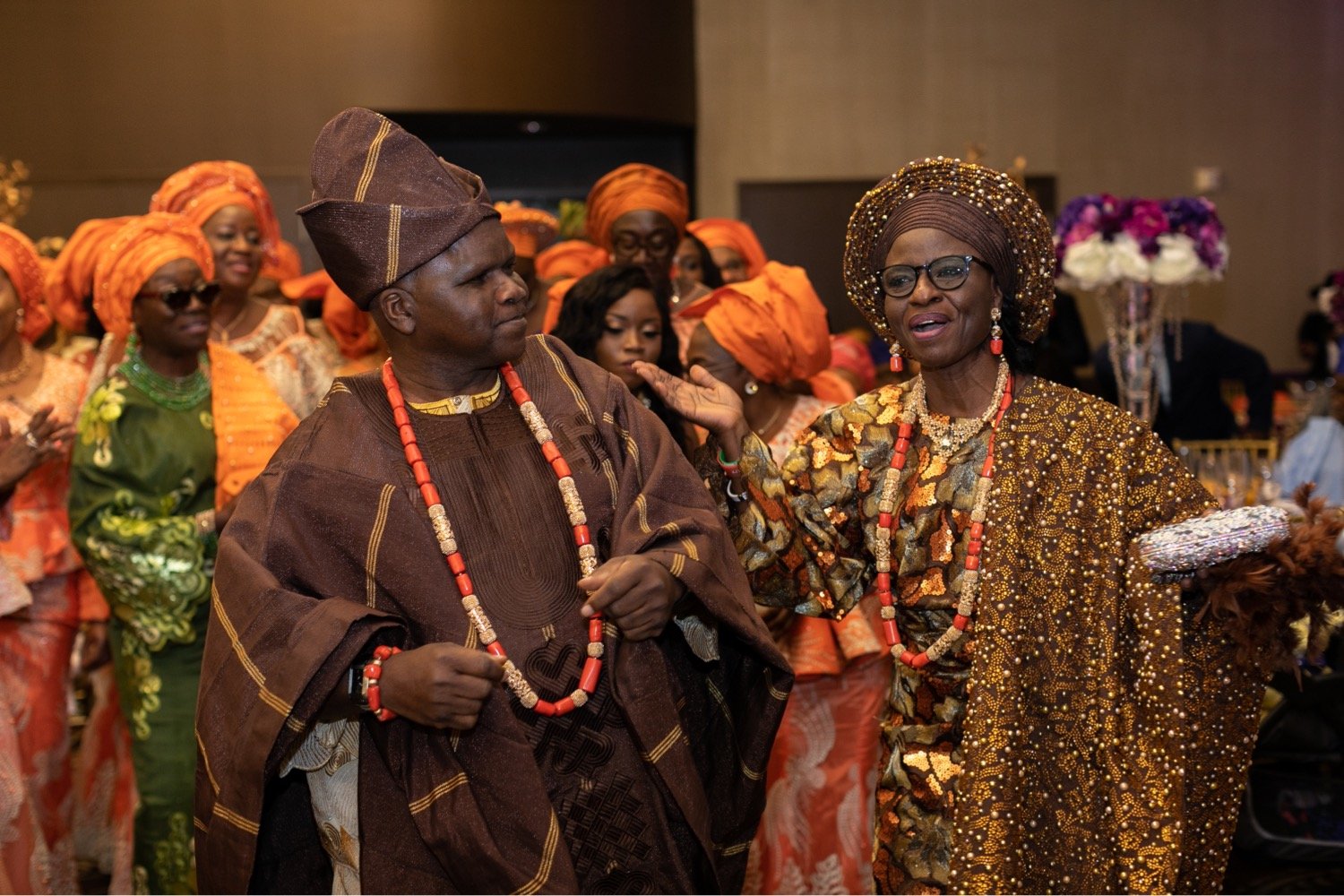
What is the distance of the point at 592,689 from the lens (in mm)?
2688

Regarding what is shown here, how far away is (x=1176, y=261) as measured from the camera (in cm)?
582

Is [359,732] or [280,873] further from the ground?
[359,732]

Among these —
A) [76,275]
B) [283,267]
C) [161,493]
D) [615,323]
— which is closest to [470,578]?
[615,323]

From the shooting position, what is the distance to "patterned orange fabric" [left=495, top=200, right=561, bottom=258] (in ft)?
20.4

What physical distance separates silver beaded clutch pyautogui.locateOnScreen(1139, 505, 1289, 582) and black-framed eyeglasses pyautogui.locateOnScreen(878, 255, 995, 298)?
Result: 0.66 meters

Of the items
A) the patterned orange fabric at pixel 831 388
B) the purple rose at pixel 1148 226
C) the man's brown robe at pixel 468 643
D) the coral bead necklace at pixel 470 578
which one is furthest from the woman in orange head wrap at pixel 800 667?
the purple rose at pixel 1148 226

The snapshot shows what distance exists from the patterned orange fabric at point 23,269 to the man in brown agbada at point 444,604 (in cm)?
277

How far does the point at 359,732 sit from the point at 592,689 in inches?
18.7

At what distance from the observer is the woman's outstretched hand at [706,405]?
10.5 feet

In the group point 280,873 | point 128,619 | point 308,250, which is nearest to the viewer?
point 280,873

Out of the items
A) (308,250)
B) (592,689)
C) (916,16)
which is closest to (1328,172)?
(916,16)

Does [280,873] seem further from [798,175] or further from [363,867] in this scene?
[798,175]

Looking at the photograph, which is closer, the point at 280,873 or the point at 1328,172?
the point at 280,873

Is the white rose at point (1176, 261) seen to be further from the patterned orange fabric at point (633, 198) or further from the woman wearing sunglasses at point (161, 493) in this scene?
the woman wearing sunglasses at point (161, 493)
